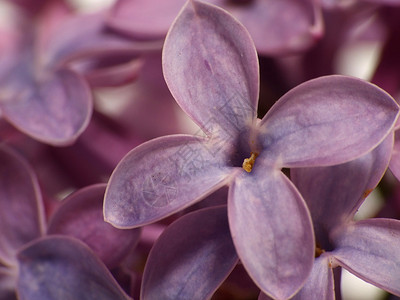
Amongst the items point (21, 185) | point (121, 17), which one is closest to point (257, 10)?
point (121, 17)

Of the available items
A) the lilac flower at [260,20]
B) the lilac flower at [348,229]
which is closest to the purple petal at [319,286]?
the lilac flower at [348,229]

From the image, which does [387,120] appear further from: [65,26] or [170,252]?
[65,26]

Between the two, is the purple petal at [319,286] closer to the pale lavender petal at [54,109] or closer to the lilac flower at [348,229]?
the lilac flower at [348,229]

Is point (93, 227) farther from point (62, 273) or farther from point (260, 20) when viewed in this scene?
point (260, 20)

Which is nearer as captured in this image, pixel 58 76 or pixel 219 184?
pixel 219 184

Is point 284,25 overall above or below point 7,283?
above

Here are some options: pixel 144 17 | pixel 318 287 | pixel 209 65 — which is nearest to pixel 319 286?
pixel 318 287
